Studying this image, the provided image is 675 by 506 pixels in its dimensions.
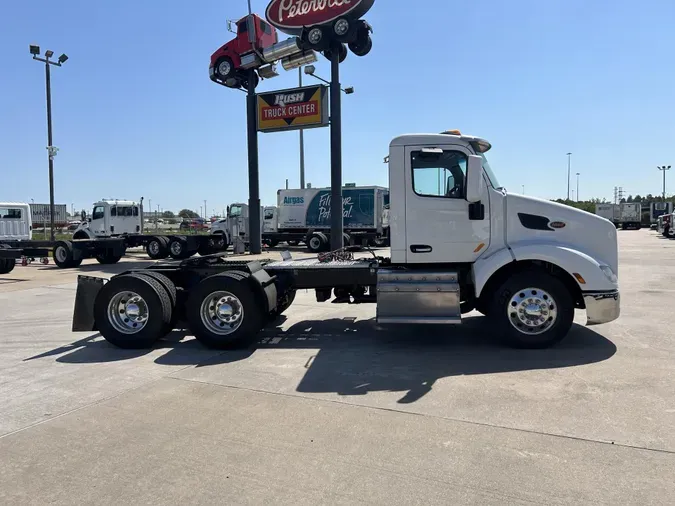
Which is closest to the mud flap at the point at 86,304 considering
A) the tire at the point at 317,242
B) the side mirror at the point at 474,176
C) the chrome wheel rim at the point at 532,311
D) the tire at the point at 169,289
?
the tire at the point at 169,289

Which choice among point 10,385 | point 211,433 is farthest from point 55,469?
point 10,385

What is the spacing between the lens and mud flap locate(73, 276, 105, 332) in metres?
7.21

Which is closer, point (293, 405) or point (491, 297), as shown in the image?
point (293, 405)

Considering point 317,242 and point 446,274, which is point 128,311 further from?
point 317,242

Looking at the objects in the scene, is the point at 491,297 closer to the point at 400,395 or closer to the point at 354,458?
the point at 400,395

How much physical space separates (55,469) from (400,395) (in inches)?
114

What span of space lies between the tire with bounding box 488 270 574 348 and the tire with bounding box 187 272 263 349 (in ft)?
10.5

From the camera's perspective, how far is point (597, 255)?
6.48m

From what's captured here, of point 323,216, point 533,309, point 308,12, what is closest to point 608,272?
point 533,309

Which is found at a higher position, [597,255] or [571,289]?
[597,255]

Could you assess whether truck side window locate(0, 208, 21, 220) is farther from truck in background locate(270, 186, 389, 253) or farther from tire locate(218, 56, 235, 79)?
truck in background locate(270, 186, 389, 253)

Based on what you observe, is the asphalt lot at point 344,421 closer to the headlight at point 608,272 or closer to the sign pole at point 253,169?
the headlight at point 608,272

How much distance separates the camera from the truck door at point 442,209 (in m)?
6.59

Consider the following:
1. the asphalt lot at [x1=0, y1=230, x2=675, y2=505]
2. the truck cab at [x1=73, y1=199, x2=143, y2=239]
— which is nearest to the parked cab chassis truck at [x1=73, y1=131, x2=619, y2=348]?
the asphalt lot at [x1=0, y1=230, x2=675, y2=505]
